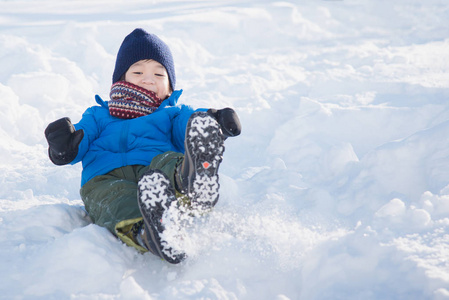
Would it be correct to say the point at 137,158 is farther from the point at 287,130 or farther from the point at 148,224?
the point at 287,130

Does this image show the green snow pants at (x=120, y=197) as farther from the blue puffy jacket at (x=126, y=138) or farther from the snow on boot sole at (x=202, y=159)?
the snow on boot sole at (x=202, y=159)

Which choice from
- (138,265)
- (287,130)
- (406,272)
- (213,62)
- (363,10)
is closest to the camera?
(406,272)

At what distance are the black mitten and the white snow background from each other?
27 cm

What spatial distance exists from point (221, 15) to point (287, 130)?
4.97 metres

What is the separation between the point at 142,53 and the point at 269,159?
121 cm

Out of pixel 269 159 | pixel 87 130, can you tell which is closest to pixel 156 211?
pixel 87 130

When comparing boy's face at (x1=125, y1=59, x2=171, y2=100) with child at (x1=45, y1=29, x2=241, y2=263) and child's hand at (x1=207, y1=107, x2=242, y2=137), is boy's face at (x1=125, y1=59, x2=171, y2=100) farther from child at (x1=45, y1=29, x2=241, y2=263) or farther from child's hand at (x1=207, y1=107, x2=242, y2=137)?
child's hand at (x1=207, y1=107, x2=242, y2=137)

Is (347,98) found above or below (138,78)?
below

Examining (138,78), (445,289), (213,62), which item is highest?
(138,78)

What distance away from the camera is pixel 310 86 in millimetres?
4625

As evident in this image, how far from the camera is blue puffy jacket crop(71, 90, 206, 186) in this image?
2.08 m

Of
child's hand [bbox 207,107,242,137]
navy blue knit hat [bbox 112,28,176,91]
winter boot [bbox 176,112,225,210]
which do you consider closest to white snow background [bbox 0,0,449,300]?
winter boot [bbox 176,112,225,210]

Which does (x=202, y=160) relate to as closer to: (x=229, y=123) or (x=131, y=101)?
(x=229, y=123)

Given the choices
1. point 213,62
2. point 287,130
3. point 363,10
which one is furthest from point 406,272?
point 363,10
